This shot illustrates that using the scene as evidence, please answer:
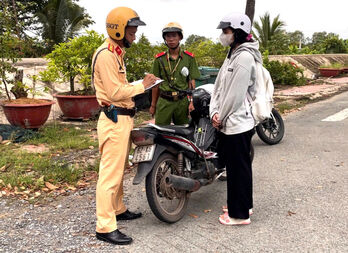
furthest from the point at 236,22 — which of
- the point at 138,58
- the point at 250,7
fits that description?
the point at 250,7

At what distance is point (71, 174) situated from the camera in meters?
4.79

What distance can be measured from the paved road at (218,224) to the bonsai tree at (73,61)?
3.87 m

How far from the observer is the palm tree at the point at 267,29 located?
80.3 ft

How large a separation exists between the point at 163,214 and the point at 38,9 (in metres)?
23.0

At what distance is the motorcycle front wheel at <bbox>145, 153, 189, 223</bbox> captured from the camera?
3.39m

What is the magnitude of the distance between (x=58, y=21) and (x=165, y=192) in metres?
→ 20.4

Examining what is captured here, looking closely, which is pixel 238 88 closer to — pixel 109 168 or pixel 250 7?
pixel 109 168

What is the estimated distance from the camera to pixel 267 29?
24641mm

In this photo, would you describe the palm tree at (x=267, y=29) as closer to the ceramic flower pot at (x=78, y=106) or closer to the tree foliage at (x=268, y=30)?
the tree foliage at (x=268, y=30)

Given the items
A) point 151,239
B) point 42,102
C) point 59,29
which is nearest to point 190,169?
point 151,239

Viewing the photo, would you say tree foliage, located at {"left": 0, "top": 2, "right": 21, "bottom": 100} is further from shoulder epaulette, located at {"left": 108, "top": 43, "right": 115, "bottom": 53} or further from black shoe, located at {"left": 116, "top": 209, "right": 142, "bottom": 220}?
shoulder epaulette, located at {"left": 108, "top": 43, "right": 115, "bottom": 53}

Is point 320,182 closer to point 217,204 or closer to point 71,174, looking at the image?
point 217,204

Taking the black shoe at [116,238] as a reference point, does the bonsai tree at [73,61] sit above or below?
above

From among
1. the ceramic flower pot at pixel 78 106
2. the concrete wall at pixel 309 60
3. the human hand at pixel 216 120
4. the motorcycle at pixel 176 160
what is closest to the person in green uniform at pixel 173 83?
the motorcycle at pixel 176 160
